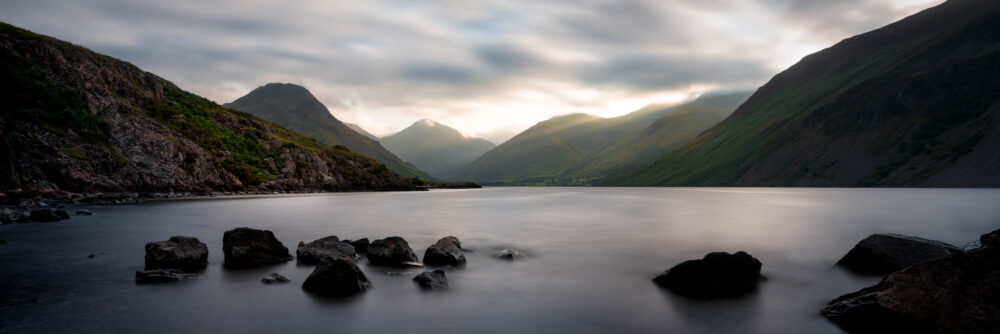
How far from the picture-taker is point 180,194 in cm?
8169

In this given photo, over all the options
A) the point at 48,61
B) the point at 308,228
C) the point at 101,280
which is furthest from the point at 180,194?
the point at 101,280

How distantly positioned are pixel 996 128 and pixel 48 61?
27479 cm

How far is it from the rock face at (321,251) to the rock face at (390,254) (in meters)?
1.23

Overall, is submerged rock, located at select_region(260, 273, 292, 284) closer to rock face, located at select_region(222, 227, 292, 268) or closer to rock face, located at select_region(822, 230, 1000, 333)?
rock face, located at select_region(222, 227, 292, 268)

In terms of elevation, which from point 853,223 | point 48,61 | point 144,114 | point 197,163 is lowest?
point 853,223

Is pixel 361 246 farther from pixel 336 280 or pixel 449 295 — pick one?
pixel 449 295

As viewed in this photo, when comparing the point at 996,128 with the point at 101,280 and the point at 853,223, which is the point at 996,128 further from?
the point at 101,280

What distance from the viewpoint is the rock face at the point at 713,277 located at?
13812mm

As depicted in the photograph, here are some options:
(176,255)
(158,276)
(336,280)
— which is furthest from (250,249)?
(336,280)

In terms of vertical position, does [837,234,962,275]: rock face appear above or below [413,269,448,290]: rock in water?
above

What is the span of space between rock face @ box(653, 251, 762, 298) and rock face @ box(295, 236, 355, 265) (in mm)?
13607

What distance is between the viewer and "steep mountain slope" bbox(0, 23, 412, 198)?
60344mm

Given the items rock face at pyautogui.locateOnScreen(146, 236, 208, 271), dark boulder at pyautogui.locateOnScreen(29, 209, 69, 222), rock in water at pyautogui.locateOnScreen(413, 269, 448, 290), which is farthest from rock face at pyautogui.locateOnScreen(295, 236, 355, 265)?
dark boulder at pyautogui.locateOnScreen(29, 209, 69, 222)

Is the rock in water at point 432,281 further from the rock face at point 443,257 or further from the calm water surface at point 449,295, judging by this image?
the rock face at point 443,257
